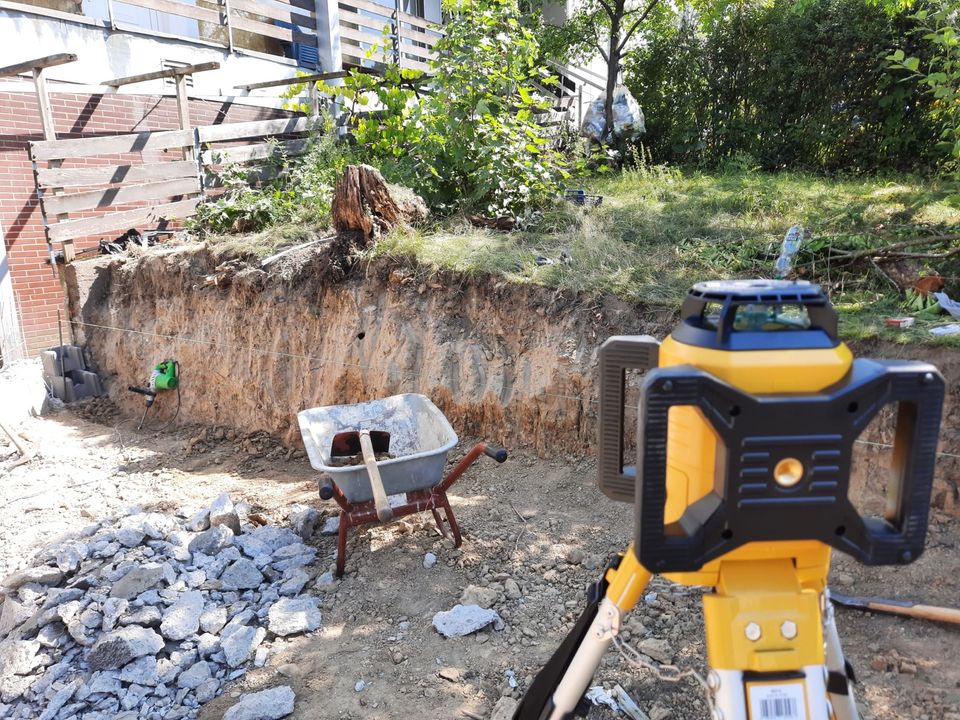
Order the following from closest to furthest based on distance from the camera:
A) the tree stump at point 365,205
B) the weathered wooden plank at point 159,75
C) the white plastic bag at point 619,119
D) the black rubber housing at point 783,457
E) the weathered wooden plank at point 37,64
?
the black rubber housing at point 783,457 < the tree stump at point 365,205 < the weathered wooden plank at point 37,64 < the weathered wooden plank at point 159,75 < the white plastic bag at point 619,119

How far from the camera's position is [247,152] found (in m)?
9.27

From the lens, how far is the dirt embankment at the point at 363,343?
191 inches

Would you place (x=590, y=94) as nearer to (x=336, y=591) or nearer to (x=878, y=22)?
(x=878, y=22)

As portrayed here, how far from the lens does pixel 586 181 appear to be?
8.74m

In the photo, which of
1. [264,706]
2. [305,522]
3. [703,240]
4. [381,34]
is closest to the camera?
[264,706]

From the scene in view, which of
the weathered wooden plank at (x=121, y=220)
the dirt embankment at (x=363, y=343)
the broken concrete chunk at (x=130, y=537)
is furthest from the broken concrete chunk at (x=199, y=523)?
the weathered wooden plank at (x=121, y=220)

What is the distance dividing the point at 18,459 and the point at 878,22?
11.7m

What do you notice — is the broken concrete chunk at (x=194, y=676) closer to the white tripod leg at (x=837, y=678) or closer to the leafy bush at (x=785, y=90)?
the white tripod leg at (x=837, y=678)

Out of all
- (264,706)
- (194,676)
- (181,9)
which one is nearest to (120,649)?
(194,676)

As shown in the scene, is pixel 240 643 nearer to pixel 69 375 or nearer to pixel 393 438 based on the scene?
pixel 393 438

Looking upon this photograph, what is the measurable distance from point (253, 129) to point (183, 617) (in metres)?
7.62

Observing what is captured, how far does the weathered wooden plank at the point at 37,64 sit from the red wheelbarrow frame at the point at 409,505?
19.0 feet

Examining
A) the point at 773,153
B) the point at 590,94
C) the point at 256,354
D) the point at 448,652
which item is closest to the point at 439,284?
the point at 256,354

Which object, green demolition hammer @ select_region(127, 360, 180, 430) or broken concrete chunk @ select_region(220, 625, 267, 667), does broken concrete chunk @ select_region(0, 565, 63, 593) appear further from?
green demolition hammer @ select_region(127, 360, 180, 430)
